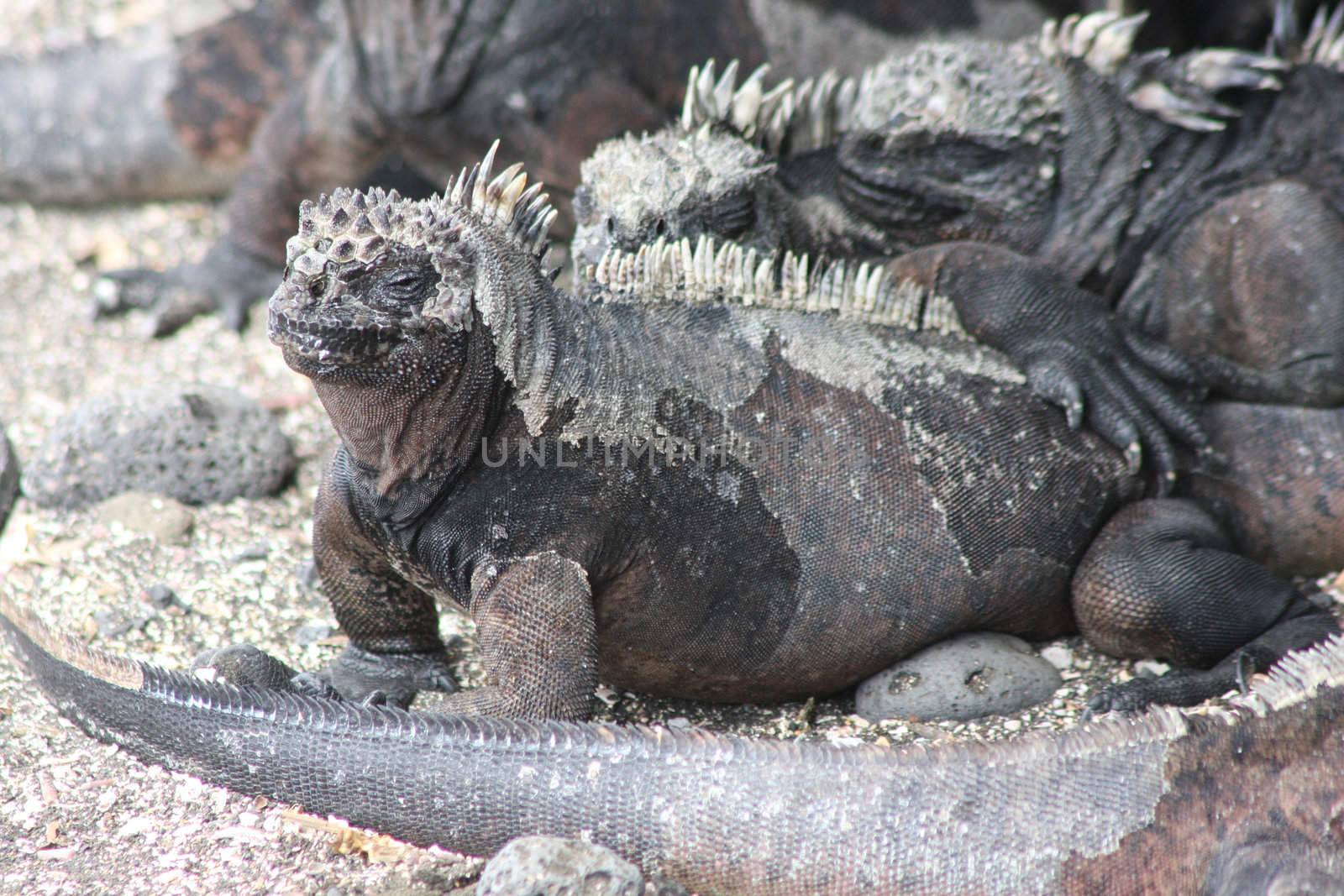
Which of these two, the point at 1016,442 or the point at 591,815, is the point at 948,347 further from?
the point at 591,815

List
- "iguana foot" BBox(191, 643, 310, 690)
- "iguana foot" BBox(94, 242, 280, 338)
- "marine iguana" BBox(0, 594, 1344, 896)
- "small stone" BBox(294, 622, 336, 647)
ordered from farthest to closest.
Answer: "iguana foot" BBox(94, 242, 280, 338) < "small stone" BBox(294, 622, 336, 647) < "iguana foot" BBox(191, 643, 310, 690) < "marine iguana" BBox(0, 594, 1344, 896)

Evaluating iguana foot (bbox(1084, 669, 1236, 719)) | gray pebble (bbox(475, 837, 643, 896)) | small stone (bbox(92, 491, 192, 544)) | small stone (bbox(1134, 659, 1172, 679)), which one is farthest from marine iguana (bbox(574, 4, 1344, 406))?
gray pebble (bbox(475, 837, 643, 896))

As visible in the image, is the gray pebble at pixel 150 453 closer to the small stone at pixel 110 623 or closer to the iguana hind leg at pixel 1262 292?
the small stone at pixel 110 623

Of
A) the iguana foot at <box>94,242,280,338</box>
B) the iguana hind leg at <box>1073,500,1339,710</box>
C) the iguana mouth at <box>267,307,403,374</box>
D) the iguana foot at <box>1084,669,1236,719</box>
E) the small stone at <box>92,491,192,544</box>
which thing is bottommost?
the iguana foot at <box>1084,669,1236,719</box>

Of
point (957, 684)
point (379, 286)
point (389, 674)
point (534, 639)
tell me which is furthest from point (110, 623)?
point (957, 684)

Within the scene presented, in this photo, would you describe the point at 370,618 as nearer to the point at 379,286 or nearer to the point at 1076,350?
the point at 379,286

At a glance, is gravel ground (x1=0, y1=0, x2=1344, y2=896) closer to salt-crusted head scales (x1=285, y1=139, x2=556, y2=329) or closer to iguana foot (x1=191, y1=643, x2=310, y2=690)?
iguana foot (x1=191, y1=643, x2=310, y2=690)

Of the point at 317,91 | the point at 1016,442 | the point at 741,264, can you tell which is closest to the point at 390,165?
the point at 317,91
